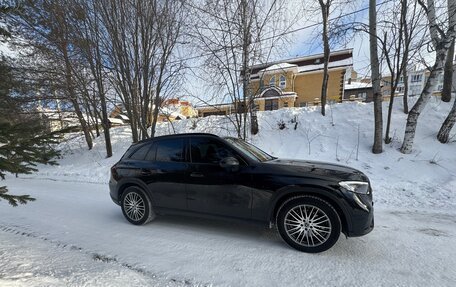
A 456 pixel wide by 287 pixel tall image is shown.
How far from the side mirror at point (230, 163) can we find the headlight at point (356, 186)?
58.5 inches

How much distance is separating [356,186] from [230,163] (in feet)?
5.84

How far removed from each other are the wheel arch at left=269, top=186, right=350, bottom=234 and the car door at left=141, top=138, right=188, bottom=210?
5.25 feet

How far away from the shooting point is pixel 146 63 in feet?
37.0

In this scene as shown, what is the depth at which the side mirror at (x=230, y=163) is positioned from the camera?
3732mm

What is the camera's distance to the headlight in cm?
328

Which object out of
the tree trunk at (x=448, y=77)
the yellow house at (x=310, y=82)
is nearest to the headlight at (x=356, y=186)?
the tree trunk at (x=448, y=77)

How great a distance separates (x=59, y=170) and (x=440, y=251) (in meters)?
14.6

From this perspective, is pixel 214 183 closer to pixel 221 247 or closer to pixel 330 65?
pixel 221 247

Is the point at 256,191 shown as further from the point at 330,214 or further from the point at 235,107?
the point at 235,107

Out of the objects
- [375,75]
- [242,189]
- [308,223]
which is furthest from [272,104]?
[308,223]

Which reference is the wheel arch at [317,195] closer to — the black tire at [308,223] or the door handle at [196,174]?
the black tire at [308,223]

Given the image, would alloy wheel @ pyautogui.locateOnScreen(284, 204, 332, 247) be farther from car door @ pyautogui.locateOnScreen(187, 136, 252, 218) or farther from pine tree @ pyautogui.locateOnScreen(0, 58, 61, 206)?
pine tree @ pyautogui.locateOnScreen(0, 58, 61, 206)

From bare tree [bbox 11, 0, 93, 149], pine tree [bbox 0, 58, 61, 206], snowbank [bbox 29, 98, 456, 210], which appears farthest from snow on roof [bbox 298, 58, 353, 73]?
pine tree [bbox 0, 58, 61, 206]

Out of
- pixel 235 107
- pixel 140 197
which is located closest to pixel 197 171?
pixel 140 197
